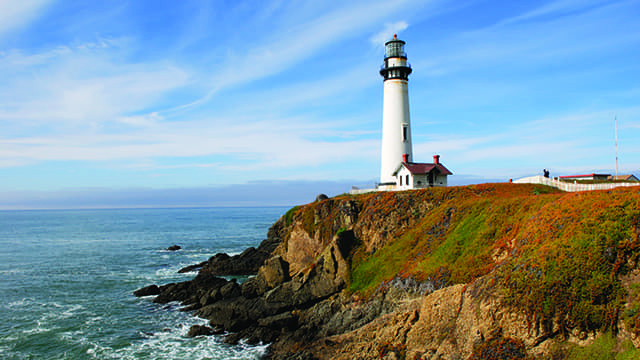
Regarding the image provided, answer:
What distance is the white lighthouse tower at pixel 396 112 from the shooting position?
42.7 metres

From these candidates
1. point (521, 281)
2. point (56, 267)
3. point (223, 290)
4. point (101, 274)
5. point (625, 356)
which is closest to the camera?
point (625, 356)

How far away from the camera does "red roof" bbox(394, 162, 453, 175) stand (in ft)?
127

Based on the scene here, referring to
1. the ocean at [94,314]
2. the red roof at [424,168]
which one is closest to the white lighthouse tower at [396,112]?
the red roof at [424,168]

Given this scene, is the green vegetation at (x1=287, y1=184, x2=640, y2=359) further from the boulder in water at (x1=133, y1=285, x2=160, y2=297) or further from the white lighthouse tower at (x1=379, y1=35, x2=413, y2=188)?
the boulder in water at (x1=133, y1=285, x2=160, y2=297)

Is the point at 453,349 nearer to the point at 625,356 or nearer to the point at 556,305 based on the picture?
the point at 556,305

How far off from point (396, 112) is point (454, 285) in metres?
25.5

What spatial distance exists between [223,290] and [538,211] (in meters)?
24.3

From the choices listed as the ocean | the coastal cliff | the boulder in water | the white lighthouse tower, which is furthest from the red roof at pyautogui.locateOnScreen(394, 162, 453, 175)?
the boulder in water

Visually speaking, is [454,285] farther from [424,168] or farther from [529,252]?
[424,168]

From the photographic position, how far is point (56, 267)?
50188 millimetres

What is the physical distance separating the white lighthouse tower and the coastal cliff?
9.49 meters

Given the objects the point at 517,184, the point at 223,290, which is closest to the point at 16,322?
the point at 223,290

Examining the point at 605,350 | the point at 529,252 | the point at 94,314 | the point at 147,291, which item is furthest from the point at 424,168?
the point at 94,314

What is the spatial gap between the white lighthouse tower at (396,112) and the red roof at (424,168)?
8.67 feet
